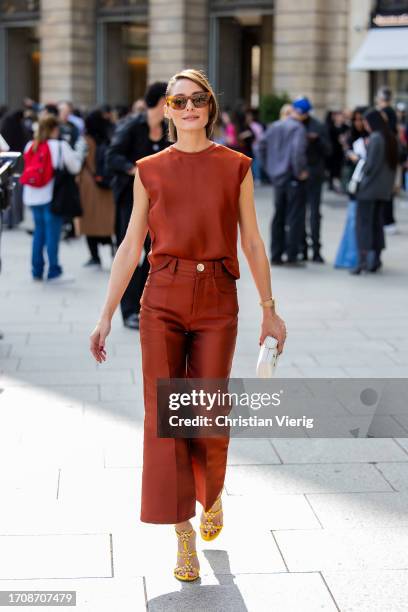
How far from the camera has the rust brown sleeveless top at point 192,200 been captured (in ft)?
13.9

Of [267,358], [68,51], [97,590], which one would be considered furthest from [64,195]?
[68,51]

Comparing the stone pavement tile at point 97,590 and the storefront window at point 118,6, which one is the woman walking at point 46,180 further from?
the storefront window at point 118,6

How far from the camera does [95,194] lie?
506 inches

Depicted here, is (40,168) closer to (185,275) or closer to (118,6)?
(185,275)

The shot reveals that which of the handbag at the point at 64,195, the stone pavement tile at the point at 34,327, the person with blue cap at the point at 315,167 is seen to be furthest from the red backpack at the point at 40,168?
the person with blue cap at the point at 315,167

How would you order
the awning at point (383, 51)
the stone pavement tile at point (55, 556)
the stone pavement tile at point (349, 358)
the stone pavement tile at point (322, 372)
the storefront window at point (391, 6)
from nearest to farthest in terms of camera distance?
the stone pavement tile at point (55, 556)
the stone pavement tile at point (322, 372)
the stone pavement tile at point (349, 358)
the awning at point (383, 51)
the storefront window at point (391, 6)

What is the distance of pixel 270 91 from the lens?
30938 millimetres

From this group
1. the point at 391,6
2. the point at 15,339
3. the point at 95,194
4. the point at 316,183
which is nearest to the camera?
the point at 15,339

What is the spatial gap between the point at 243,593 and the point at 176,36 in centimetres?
2704

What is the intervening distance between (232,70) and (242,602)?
28295 millimetres

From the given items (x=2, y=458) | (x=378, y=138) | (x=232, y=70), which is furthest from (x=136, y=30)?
(x=2, y=458)

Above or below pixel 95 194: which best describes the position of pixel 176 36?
above

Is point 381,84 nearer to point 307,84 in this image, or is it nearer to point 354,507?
point 307,84

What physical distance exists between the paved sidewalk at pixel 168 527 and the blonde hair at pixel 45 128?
9.71ft
